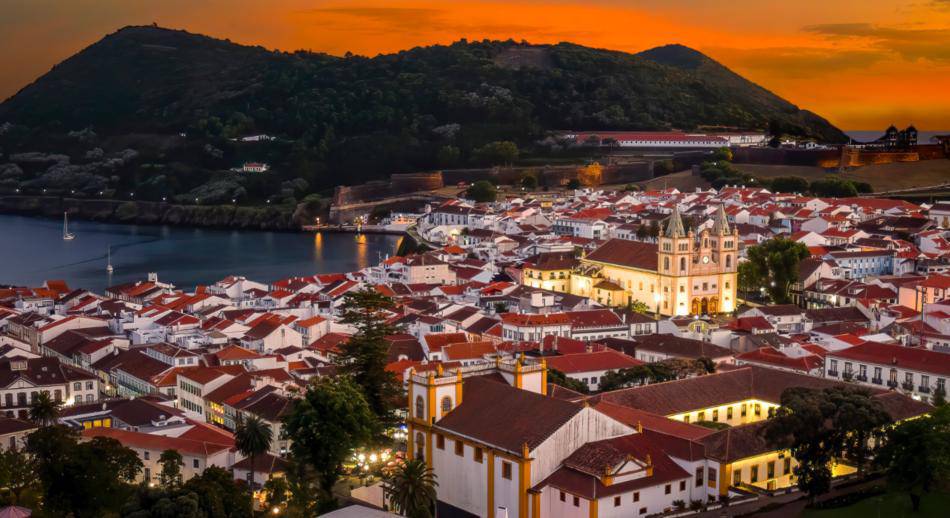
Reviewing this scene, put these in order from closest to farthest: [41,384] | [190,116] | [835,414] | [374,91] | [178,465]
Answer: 1. [835,414]
2. [178,465]
3. [41,384]
4. [374,91]
5. [190,116]

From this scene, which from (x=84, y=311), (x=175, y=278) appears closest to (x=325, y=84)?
(x=175, y=278)

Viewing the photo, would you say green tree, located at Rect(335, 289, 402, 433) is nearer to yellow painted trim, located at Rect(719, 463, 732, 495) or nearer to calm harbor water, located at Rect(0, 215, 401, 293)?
yellow painted trim, located at Rect(719, 463, 732, 495)

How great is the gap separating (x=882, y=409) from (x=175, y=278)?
4456cm

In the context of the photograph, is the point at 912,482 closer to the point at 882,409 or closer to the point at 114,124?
the point at 882,409

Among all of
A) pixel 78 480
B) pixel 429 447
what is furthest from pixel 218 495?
pixel 429 447

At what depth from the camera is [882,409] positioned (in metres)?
17.6

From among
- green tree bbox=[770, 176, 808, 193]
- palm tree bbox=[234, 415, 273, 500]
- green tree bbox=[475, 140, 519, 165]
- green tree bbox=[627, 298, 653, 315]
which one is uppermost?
green tree bbox=[475, 140, 519, 165]

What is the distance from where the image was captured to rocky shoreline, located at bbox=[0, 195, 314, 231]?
8788cm

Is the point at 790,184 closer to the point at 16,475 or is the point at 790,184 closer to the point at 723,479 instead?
the point at 723,479

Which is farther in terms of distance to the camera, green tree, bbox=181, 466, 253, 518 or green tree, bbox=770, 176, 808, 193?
green tree, bbox=770, 176, 808, 193

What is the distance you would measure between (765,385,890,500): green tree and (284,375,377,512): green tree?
616 cm

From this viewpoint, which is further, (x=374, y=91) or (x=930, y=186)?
(x=374, y=91)

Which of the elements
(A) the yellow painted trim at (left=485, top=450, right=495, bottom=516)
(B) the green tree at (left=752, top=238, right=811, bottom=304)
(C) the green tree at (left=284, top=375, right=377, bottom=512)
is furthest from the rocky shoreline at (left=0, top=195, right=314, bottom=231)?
(A) the yellow painted trim at (left=485, top=450, right=495, bottom=516)

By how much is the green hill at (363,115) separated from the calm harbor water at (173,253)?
14177mm
